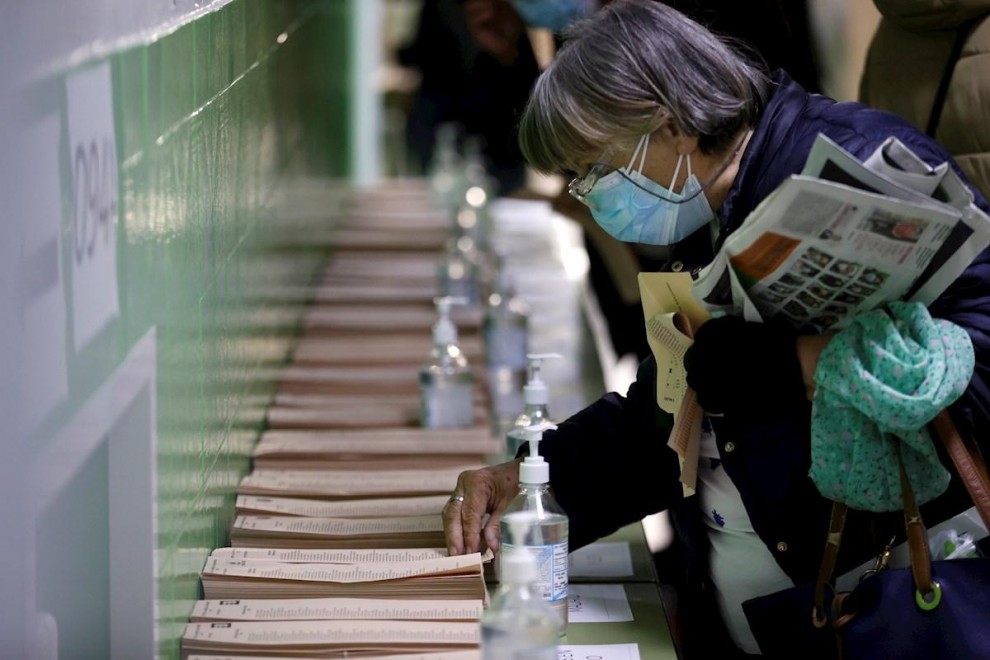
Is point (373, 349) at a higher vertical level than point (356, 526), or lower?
lower

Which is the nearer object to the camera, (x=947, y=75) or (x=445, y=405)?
(x=947, y=75)

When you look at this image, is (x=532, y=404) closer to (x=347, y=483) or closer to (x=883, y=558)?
(x=347, y=483)

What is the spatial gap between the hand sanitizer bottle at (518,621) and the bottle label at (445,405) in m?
1.48

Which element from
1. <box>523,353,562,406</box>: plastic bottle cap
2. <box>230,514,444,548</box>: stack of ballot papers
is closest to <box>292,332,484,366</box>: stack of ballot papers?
<box>523,353,562,406</box>: plastic bottle cap

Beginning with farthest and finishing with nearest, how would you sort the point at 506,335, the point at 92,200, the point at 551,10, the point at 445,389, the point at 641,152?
the point at 551,10
the point at 506,335
the point at 445,389
the point at 641,152
the point at 92,200

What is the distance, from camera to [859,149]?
1.82 metres

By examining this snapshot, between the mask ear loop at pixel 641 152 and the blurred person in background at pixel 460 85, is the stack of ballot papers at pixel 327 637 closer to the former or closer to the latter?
the mask ear loop at pixel 641 152

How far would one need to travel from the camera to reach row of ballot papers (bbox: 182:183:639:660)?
1802 millimetres

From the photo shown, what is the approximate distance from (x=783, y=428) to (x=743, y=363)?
0.17 metres

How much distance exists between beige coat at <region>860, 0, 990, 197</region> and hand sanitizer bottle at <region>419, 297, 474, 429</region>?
→ 3.38 ft

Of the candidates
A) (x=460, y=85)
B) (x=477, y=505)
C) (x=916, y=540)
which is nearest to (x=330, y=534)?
(x=477, y=505)

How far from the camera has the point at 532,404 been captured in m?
2.49

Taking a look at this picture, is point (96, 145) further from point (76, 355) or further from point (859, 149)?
point (859, 149)

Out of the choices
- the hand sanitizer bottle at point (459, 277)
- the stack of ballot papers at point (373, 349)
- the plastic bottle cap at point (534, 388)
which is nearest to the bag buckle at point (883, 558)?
the plastic bottle cap at point (534, 388)
